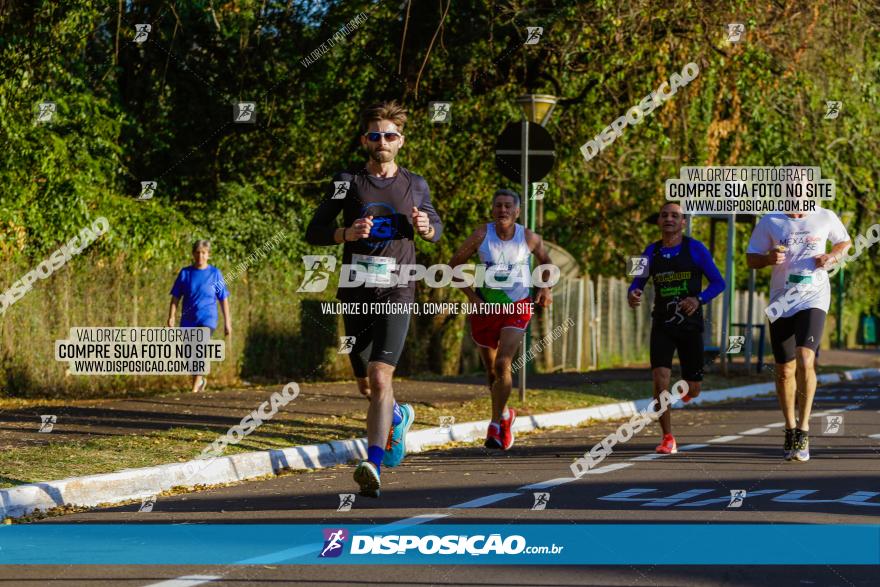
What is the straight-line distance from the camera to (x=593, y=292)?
29.9 metres

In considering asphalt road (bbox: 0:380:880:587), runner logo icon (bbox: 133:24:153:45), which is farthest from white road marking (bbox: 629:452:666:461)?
runner logo icon (bbox: 133:24:153:45)

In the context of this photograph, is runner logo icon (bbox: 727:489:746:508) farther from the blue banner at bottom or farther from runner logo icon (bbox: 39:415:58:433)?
runner logo icon (bbox: 39:415:58:433)

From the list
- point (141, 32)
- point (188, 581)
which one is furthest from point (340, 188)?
point (141, 32)

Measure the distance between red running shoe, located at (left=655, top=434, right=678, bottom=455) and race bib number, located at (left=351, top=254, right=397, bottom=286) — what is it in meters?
4.38

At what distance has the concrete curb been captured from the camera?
29.1 ft

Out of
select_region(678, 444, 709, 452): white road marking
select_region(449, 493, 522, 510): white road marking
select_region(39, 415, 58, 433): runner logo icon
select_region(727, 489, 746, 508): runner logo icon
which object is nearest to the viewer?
select_region(449, 493, 522, 510): white road marking

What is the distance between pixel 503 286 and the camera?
1232 centimetres

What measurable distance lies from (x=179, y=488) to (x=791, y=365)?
509 cm

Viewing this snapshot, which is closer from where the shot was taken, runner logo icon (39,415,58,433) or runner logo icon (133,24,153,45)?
runner logo icon (39,415,58,433)

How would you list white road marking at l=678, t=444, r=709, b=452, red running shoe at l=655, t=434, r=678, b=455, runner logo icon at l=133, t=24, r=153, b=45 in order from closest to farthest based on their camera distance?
red running shoe at l=655, t=434, r=678, b=455, white road marking at l=678, t=444, r=709, b=452, runner logo icon at l=133, t=24, r=153, b=45

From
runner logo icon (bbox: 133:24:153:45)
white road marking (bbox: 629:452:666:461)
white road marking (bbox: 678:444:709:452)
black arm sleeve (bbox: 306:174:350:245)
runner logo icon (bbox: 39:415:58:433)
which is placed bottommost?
white road marking (bbox: 678:444:709:452)

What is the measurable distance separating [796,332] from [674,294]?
121 centimetres

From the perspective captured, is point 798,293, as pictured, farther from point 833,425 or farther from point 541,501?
point 833,425

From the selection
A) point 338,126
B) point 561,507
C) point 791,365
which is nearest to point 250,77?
point 338,126
